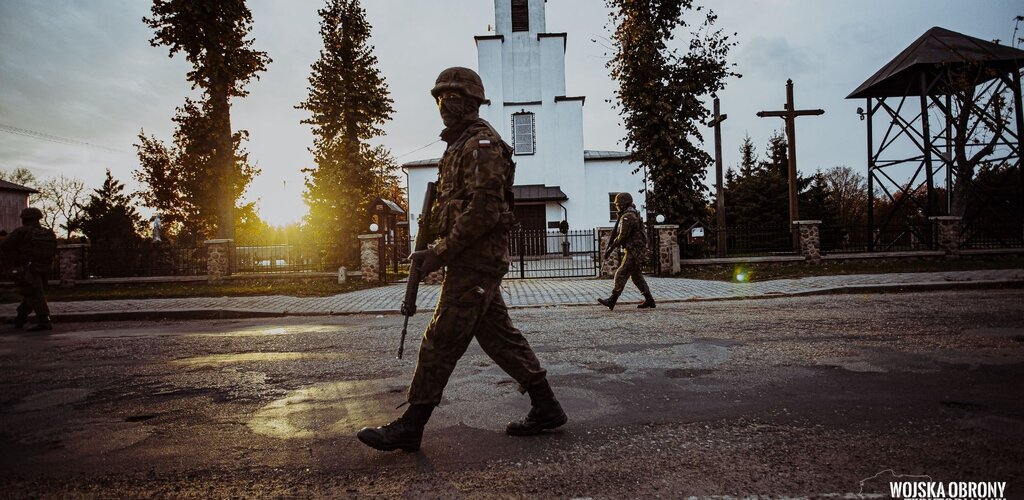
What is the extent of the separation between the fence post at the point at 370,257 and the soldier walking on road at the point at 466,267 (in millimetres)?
13646

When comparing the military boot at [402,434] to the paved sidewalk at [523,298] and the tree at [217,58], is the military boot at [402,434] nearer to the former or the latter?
the paved sidewalk at [523,298]

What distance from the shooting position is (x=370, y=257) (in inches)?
647

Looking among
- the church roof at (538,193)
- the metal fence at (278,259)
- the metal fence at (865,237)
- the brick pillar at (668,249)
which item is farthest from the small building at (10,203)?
the metal fence at (865,237)

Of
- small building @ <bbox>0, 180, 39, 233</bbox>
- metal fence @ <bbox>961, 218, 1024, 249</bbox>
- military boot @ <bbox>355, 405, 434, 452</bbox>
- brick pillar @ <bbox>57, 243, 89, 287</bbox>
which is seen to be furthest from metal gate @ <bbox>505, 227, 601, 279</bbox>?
small building @ <bbox>0, 180, 39, 233</bbox>

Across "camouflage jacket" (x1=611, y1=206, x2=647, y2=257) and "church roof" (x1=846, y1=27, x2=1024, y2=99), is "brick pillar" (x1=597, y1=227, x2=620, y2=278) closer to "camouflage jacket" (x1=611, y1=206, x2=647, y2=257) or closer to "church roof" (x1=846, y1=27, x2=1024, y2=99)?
"camouflage jacket" (x1=611, y1=206, x2=647, y2=257)

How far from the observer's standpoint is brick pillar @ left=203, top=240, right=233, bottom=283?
683 inches

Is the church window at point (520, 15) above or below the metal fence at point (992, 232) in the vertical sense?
above

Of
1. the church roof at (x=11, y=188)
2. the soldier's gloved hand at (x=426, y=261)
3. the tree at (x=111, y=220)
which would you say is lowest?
the soldier's gloved hand at (x=426, y=261)

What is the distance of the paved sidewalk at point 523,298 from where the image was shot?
397 inches

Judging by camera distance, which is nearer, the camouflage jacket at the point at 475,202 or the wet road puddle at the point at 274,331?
the camouflage jacket at the point at 475,202

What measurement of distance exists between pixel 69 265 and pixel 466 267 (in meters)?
20.5

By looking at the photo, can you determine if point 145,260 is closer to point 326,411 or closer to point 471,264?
point 326,411

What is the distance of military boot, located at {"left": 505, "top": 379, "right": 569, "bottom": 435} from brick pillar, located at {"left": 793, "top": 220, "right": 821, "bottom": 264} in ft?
54.4

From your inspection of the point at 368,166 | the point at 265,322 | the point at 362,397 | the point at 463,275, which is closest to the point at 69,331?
the point at 265,322
